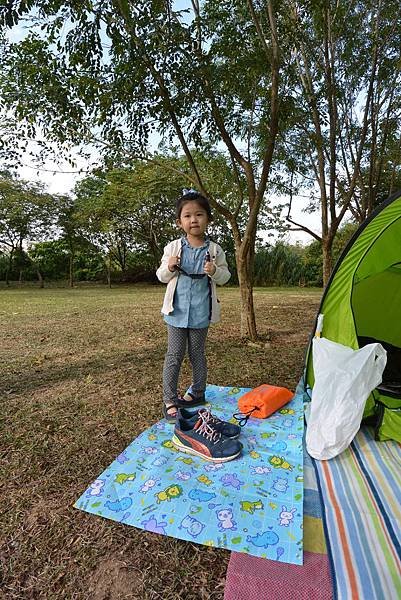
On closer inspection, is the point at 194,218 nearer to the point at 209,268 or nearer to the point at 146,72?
the point at 209,268

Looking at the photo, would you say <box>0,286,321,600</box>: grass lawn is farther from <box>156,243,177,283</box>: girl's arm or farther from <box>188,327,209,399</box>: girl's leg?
<box>156,243,177,283</box>: girl's arm

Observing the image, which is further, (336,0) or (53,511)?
(336,0)

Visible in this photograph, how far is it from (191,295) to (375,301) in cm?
154

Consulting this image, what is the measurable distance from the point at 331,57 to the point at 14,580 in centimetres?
680

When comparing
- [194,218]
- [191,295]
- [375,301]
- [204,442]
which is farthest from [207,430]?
[375,301]

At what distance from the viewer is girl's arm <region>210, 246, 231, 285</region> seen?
2.18 meters

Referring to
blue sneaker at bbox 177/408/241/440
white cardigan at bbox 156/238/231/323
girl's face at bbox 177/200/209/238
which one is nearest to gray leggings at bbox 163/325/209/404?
white cardigan at bbox 156/238/231/323

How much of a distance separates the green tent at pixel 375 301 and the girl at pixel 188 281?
799mm

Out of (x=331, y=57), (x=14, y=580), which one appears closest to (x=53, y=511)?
(x=14, y=580)

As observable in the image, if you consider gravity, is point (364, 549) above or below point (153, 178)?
below

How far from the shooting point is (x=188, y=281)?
7.25ft

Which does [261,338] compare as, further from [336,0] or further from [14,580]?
[336,0]

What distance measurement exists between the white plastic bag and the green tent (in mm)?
285

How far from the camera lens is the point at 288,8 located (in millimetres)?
4609
